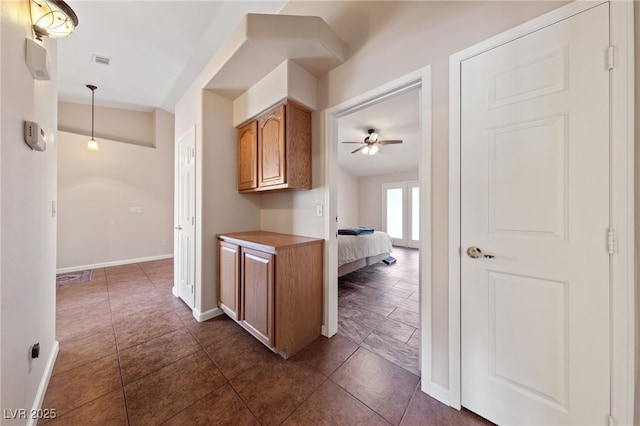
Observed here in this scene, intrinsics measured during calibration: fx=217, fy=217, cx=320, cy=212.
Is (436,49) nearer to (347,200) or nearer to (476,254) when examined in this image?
(476,254)

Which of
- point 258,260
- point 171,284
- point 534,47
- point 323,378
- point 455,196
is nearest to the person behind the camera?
point 534,47

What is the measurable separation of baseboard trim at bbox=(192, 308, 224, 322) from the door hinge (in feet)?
9.74

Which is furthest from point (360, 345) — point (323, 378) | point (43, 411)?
point (43, 411)

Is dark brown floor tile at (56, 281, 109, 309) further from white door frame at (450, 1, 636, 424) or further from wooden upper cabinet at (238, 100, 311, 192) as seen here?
white door frame at (450, 1, 636, 424)

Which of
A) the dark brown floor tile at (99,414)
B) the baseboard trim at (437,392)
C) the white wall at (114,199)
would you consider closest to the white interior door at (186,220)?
the dark brown floor tile at (99,414)

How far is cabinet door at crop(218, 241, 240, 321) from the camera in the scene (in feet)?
6.79

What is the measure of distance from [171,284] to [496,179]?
4284 mm

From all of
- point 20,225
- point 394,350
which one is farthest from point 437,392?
point 20,225

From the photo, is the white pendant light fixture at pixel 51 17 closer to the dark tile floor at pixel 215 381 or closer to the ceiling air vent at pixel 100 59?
the dark tile floor at pixel 215 381

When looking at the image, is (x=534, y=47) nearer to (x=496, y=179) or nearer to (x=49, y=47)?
(x=496, y=179)

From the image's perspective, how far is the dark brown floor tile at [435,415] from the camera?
1.20 m

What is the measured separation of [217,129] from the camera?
2.44 m

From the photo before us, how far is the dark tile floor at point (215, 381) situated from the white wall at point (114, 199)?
2.76 metres

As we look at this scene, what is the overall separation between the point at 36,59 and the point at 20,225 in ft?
2.77
